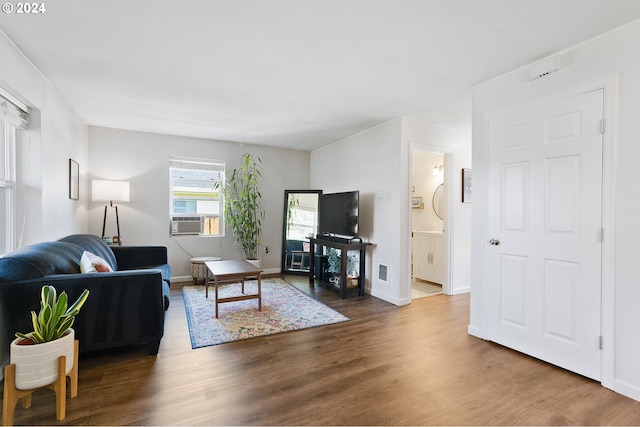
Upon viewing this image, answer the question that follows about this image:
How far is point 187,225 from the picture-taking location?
4.97m

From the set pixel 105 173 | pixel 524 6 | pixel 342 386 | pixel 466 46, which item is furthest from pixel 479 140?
pixel 105 173

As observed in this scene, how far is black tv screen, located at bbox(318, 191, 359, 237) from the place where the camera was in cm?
421

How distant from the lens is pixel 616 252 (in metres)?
1.95

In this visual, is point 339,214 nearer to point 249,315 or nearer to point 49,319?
point 249,315

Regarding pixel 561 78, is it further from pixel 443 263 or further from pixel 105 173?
pixel 105 173

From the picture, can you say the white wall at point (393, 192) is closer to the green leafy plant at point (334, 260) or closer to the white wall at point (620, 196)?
the green leafy plant at point (334, 260)

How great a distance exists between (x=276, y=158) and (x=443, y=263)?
11.5ft

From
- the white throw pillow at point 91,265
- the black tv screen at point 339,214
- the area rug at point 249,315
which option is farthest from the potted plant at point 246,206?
the white throw pillow at point 91,265

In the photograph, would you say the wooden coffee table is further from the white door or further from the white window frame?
the white door

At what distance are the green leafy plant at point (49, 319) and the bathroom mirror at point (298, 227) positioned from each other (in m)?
3.90

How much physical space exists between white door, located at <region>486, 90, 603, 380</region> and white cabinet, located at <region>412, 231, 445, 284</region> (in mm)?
1973

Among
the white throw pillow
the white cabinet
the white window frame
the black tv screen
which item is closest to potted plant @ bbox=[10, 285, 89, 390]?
the white throw pillow

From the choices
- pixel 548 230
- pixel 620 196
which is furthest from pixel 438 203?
pixel 620 196

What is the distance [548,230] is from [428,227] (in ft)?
10.0
